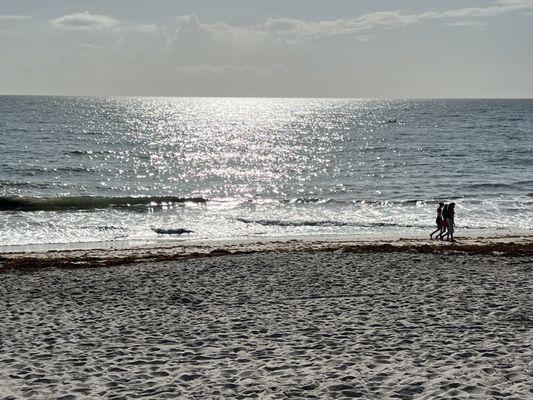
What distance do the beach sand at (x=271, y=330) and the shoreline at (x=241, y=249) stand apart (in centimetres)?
202

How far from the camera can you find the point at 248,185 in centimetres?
5281

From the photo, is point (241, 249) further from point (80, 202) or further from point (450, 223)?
point (80, 202)

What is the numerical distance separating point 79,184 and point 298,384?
4332 centimetres

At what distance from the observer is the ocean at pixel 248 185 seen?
34.4 m

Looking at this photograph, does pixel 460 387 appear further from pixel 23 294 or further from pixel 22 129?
pixel 22 129

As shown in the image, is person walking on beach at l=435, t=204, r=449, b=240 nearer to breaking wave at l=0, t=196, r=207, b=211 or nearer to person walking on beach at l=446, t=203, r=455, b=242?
person walking on beach at l=446, t=203, r=455, b=242

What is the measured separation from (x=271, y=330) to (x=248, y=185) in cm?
4003

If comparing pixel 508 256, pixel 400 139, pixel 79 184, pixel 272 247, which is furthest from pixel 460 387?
pixel 400 139

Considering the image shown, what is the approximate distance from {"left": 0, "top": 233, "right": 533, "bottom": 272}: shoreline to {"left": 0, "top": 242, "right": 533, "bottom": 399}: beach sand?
2020 mm

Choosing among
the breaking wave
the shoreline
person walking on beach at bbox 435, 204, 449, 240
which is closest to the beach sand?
the shoreline

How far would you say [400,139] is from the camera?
9756 centimetres

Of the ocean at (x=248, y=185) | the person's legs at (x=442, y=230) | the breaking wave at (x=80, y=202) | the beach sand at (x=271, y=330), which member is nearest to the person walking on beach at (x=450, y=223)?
the person's legs at (x=442, y=230)

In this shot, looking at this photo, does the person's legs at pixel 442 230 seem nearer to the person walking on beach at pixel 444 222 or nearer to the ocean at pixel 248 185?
the person walking on beach at pixel 444 222

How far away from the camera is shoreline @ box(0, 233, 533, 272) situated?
2247 cm
